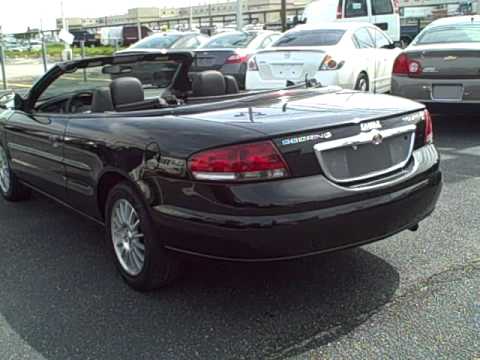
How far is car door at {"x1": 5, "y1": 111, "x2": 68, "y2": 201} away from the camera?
13.9ft

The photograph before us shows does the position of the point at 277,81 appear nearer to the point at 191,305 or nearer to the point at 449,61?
the point at 449,61

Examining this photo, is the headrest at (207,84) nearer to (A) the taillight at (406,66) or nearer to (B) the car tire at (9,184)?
(B) the car tire at (9,184)

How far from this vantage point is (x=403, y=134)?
3.41m

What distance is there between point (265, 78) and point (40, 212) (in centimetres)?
457

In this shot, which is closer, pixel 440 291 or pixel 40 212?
pixel 440 291

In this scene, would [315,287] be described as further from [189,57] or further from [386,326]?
[189,57]

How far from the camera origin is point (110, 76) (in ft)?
14.7

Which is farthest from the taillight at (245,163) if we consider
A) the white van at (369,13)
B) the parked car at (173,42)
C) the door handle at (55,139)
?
the white van at (369,13)

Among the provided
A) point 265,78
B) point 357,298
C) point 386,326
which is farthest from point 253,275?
point 265,78

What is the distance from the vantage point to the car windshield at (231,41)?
12028 millimetres

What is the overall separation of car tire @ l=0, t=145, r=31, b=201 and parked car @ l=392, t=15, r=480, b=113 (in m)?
4.99

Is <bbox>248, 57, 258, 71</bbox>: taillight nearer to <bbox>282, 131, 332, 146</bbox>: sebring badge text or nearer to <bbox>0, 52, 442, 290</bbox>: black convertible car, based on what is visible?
<bbox>0, 52, 442, 290</bbox>: black convertible car

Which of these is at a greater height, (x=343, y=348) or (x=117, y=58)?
(x=117, y=58)

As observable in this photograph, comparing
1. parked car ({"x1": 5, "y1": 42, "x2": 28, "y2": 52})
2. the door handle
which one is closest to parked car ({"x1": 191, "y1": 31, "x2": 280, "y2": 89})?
the door handle
